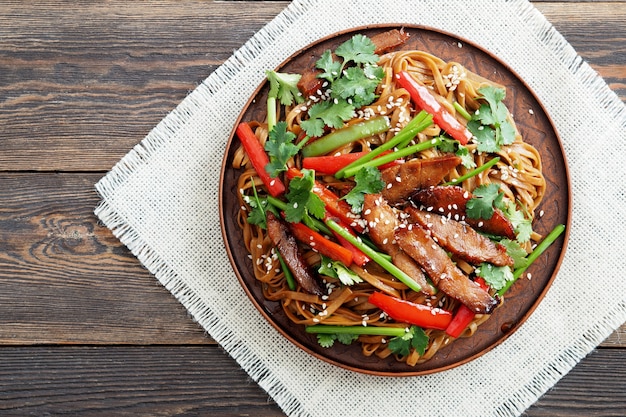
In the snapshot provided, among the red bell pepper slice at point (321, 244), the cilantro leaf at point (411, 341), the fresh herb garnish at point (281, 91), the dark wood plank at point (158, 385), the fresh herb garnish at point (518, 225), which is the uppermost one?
the fresh herb garnish at point (281, 91)

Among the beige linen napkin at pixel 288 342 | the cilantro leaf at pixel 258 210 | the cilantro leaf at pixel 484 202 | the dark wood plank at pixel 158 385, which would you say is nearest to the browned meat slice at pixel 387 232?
the cilantro leaf at pixel 484 202

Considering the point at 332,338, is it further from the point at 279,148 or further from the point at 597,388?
the point at 597,388

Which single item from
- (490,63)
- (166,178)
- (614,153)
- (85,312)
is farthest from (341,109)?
(85,312)

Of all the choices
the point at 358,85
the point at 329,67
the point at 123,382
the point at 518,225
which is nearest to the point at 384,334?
the point at 518,225

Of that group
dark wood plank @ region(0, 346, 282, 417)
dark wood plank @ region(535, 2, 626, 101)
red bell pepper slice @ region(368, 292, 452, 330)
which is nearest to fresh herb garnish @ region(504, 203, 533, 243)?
red bell pepper slice @ region(368, 292, 452, 330)

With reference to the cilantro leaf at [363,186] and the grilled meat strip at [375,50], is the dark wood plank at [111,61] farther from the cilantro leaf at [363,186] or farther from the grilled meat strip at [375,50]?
the cilantro leaf at [363,186]

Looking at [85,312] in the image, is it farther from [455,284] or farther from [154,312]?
[455,284]
